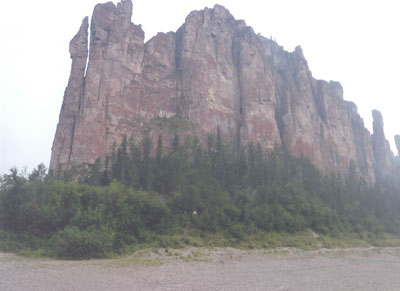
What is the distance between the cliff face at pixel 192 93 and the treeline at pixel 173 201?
5.94 meters

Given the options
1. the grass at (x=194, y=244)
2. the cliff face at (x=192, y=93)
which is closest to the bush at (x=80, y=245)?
the grass at (x=194, y=244)

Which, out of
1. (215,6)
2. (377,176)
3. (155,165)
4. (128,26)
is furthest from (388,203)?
(128,26)

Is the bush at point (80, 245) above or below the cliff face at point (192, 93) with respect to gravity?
below

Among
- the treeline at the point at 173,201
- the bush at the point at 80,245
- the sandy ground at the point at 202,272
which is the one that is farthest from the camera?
the treeline at the point at 173,201

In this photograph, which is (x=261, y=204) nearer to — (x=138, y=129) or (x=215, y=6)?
(x=138, y=129)

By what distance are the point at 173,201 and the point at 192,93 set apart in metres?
36.4

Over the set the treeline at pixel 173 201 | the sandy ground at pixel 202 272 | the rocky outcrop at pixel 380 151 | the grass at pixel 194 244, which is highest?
the rocky outcrop at pixel 380 151

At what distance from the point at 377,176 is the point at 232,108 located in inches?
2658

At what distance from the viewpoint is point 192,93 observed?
71.4 meters

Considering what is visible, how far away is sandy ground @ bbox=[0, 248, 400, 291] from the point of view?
17344 millimetres

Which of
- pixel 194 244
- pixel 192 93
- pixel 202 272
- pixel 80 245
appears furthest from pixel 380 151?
pixel 80 245

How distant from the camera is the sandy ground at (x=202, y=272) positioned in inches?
683

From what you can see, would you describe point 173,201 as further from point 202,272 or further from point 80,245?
point 202,272

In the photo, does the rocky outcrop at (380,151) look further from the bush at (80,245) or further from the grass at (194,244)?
the bush at (80,245)
